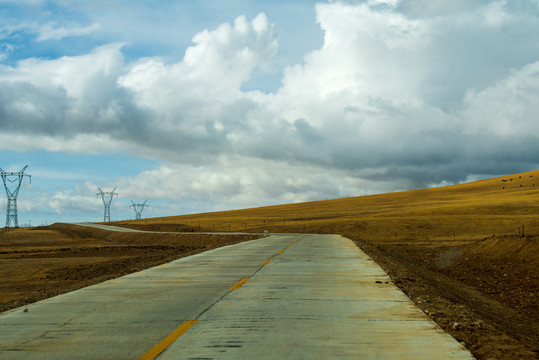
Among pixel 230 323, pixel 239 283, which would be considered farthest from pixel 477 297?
pixel 230 323

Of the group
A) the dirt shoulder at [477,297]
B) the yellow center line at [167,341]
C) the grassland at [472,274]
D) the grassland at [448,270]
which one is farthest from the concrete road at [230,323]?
the grassland at [448,270]

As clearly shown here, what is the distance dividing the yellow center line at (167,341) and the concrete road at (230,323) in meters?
0.01

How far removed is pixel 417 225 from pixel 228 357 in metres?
57.5

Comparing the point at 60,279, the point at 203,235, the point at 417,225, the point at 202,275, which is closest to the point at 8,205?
the point at 203,235

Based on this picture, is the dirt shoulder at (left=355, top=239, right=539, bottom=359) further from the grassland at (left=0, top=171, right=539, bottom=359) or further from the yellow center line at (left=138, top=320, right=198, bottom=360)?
the yellow center line at (left=138, top=320, right=198, bottom=360)

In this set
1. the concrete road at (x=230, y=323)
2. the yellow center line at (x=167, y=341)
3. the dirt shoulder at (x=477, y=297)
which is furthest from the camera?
the dirt shoulder at (x=477, y=297)

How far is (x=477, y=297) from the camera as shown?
16.7 m

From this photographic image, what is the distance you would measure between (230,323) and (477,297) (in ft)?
38.5

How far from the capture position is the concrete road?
20.5 feet

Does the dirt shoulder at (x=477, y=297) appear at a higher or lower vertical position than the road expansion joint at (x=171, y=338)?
lower

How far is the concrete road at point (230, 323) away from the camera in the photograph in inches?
246

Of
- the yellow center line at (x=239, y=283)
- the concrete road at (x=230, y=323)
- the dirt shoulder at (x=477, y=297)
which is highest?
the yellow center line at (x=239, y=283)

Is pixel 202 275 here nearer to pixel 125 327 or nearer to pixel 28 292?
pixel 125 327

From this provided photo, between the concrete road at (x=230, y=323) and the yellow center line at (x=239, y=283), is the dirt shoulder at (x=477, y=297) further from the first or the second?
the yellow center line at (x=239, y=283)
